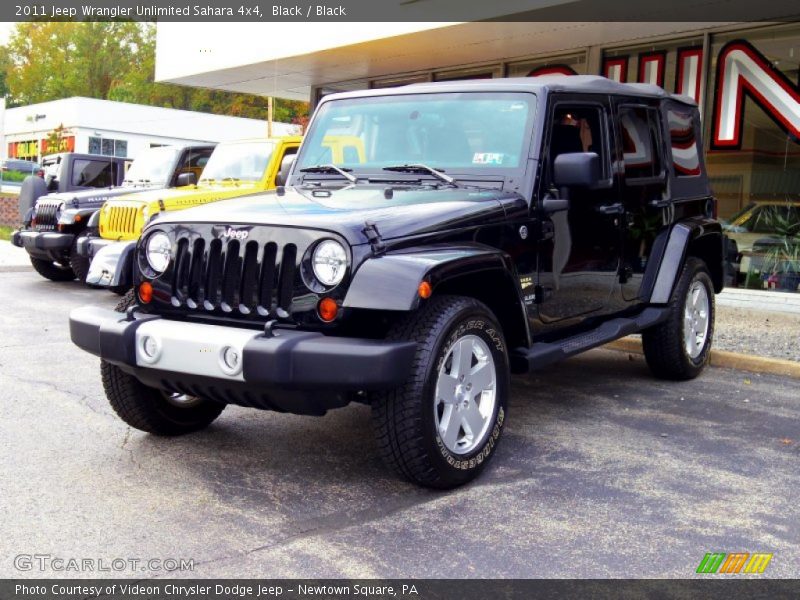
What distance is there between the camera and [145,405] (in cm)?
452

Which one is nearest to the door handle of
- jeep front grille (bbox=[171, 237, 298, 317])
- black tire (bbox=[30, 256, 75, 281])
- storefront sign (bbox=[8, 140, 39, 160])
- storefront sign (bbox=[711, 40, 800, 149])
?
jeep front grille (bbox=[171, 237, 298, 317])

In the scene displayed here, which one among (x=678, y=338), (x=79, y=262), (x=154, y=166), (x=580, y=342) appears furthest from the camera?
(x=154, y=166)

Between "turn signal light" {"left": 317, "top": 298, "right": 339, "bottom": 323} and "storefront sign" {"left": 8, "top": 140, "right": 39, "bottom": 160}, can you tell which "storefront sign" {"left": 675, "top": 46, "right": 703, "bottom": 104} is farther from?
"storefront sign" {"left": 8, "top": 140, "right": 39, "bottom": 160}

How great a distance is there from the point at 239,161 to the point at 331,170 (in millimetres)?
5310

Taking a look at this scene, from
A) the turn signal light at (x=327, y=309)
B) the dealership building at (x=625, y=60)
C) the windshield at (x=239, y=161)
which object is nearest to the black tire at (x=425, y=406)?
the turn signal light at (x=327, y=309)

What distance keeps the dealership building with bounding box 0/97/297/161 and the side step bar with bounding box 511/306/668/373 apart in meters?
37.3

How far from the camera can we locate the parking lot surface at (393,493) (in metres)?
3.30

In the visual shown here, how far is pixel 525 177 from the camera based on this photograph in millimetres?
4750

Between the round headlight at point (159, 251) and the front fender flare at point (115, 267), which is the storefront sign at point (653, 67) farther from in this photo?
the round headlight at point (159, 251)

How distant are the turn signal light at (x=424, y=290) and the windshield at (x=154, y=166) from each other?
8734 millimetres

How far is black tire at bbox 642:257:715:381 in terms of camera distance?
609cm

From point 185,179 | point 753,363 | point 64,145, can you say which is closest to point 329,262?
point 753,363

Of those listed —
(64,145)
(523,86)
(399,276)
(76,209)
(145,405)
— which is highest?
(64,145)

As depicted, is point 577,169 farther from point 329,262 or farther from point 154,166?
point 154,166
